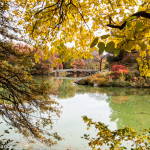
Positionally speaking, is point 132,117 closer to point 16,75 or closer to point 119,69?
point 16,75

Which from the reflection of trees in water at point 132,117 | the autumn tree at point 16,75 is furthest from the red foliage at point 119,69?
the autumn tree at point 16,75

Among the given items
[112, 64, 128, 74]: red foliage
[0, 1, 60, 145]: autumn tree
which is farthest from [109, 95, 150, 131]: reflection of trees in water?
[112, 64, 128, 74]: red foliage

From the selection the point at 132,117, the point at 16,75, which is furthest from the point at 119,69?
the point at 16,75

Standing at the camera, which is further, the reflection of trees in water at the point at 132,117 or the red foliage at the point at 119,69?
the red foliage at the point at 119,69

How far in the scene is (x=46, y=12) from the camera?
183 centimetres

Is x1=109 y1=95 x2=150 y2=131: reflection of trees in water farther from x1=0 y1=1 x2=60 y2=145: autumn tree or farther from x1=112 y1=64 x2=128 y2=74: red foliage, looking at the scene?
x1=112 y1=64 x2=128 y2=74: red foliage

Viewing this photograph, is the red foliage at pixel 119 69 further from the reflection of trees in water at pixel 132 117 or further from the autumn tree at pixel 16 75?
the autumn tree at pixel 16 75

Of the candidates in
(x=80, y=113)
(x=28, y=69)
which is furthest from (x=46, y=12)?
(x=80, y=113)

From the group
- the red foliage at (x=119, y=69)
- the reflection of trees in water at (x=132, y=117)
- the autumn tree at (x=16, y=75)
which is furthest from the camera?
the red foliage at (x=119, y=69)

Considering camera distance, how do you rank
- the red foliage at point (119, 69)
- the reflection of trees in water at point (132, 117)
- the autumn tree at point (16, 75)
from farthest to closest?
the red foliage at point (119, 69) → the reflection of trees in water at point (132, 117) → the autumn tree at point (16, 75)

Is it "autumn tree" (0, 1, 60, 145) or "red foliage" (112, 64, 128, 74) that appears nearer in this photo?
"autumn tree" (0, 1, 60, 145)

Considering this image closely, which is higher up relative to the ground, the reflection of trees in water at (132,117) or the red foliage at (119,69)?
the red foliage at (119,69)

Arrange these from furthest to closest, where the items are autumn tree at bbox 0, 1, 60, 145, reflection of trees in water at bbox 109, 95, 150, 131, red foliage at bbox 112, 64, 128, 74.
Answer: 1. red foliage at bbox 112, 64, 128, 74
2. reflection of trees in water at bbox 109, 95, 150, 131
3. autumn tree at bbox 0, 1, 60, 145

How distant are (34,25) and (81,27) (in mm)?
615
